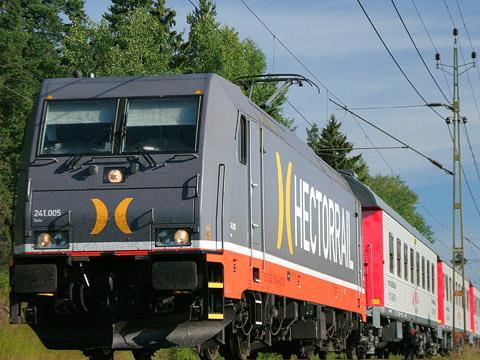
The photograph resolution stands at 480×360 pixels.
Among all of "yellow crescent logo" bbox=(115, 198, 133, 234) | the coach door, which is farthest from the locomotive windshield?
the coach door

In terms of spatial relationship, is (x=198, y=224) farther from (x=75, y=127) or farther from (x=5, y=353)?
(x=5, y=353)

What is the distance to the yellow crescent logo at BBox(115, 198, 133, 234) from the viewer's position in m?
11.1

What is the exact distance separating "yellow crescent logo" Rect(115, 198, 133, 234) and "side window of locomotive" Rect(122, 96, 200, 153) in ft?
2.29

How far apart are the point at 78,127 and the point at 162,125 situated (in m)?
1.06

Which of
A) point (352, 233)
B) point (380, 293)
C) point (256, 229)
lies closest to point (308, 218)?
point (256, 229)

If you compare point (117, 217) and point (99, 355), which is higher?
point (117, 217)

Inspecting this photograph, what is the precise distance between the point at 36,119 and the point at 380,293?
1272 centimetres

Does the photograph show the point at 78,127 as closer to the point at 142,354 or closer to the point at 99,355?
the point at 99,355

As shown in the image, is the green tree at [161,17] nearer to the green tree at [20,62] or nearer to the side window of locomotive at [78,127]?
the green tree at [20,62]

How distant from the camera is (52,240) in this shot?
1122 cm

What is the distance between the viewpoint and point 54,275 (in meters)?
11.1

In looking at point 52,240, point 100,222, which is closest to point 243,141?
point 100,222

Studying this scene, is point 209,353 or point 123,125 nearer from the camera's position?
point 123,125

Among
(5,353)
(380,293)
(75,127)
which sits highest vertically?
(75,127)
